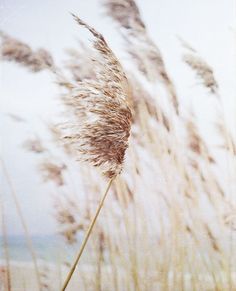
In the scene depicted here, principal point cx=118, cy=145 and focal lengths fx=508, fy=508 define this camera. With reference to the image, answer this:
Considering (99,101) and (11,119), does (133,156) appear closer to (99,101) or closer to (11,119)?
(99,101)

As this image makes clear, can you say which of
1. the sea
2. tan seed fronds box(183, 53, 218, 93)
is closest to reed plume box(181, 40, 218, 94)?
tan seed fronds box(183, 53, 218, 93)

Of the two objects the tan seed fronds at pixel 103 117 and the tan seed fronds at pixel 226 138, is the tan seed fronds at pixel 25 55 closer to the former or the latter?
the tan seed fronds at pixel 103 117

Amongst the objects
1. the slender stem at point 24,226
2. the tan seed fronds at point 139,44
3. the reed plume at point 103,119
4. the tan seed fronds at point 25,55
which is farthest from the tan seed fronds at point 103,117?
the slender stem at point 24,226

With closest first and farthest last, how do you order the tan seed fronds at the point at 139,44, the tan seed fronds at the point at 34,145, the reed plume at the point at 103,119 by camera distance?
1. the reed plume at the point at 103,119
2. the tan seed fronds at the point at 139,44
3. the tan seed fronds at the point at 34,145

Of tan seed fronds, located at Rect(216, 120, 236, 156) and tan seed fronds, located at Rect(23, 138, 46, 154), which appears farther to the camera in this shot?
tan seed fronds, located at Rect(23, 138, 46, 154)

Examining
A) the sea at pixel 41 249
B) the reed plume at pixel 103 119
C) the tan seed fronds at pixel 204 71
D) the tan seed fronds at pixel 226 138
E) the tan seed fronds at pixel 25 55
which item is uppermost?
the tan seed fronds at pixel 204 71

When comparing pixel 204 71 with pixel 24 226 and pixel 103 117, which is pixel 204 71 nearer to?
pixel 103 117

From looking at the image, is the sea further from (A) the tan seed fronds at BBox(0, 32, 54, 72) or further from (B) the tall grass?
(A) the tan seed fronds at BBox(0, 32, 54, 72)
